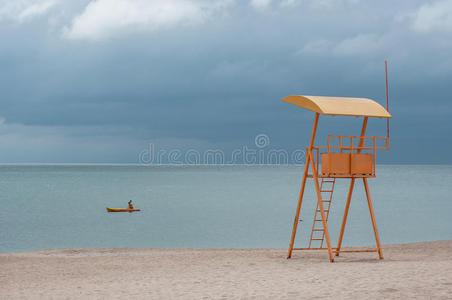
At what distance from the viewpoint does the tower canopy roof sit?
50.6 feet

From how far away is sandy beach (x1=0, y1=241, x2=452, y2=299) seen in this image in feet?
36.6

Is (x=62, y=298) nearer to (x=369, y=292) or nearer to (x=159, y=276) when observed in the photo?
(x=159, y=276)

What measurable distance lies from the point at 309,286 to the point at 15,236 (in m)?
30.1

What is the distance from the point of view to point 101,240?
1367 inches

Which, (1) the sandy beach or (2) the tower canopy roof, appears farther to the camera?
(2) the tower canopy roof

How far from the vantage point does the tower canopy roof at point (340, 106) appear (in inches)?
608

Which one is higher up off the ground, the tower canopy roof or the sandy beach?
the tower canopy roof

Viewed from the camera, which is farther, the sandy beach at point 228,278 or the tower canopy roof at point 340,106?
the tower canopy roof at point 340,106

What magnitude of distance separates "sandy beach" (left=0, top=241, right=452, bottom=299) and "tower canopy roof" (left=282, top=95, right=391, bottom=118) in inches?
165

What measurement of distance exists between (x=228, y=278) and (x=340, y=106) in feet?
19.2

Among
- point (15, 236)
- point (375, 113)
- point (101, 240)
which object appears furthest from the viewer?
point (15, 236)

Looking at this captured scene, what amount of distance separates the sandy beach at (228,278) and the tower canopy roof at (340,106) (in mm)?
4201

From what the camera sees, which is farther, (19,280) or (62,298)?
(19,280)

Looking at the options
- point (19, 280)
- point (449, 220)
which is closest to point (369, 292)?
point (19, 280)
